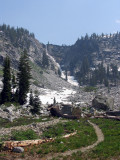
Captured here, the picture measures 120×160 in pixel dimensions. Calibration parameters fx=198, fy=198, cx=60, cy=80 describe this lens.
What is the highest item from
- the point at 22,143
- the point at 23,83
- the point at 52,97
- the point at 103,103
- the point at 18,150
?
the point at 23,83

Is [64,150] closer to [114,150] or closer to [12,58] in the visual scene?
[114,150]

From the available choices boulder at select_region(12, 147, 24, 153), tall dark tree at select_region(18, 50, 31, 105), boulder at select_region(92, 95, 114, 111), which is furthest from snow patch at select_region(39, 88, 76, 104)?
boulder at select_region(12, 147, 24, 153)

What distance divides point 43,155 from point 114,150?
17.2ft

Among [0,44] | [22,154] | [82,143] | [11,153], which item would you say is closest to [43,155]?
[22,154]

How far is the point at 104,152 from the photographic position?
1435cm

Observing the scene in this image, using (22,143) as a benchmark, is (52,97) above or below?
above

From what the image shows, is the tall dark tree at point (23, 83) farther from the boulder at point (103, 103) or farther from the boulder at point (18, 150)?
the boulder at point (18, 150)

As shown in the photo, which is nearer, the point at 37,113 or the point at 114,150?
the point at 114,150

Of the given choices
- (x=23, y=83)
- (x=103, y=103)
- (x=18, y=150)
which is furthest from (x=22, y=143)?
(x=23, y=83)

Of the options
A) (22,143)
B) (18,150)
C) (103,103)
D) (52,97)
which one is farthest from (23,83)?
(52,97)

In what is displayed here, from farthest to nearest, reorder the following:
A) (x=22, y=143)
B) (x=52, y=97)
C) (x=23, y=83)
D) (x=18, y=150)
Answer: (x=52, y=97) → (x=23, y=83) → (x=22, y=143) → (x=18, y=150)

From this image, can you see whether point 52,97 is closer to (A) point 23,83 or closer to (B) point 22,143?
(A) point 23,83

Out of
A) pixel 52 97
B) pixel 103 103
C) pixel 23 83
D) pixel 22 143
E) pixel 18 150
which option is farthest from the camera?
pixel 52 97

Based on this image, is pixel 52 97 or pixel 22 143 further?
pixel 52 97
